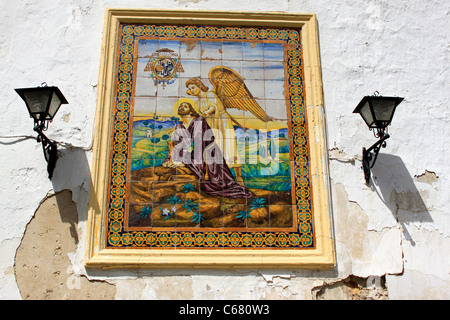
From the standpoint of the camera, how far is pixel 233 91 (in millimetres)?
4832

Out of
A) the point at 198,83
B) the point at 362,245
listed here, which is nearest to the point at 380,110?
the point at 362,245

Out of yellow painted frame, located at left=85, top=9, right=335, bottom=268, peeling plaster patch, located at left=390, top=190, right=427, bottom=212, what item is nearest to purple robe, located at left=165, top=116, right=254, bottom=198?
yellow painted frame, located at left=85, top=9, right=335, bottom=268

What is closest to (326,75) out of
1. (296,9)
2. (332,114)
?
(332,114)

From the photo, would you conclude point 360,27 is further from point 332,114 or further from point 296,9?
point 332,114

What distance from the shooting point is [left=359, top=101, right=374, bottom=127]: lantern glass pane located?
4.27m

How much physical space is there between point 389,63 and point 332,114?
35.3 inches

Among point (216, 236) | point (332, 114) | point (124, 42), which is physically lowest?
point (216, 236)

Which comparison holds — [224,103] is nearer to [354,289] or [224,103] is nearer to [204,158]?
[204,158]

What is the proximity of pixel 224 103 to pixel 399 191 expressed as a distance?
1.88m

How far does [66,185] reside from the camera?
4402 millimetres

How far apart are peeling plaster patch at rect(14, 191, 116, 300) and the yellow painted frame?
0.62ft

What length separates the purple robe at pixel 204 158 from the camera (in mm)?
4484
